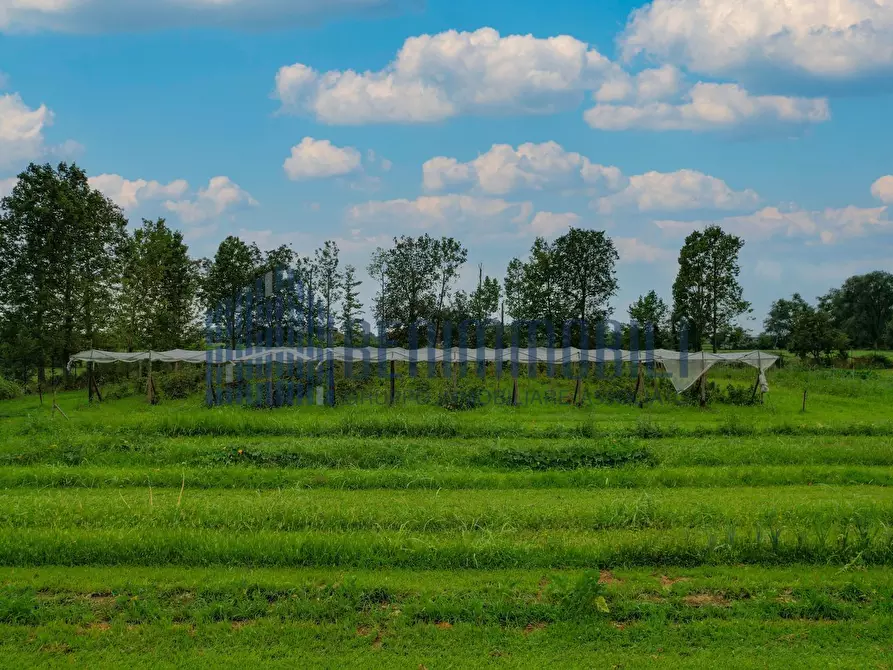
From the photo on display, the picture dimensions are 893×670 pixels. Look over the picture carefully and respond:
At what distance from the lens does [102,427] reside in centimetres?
1528

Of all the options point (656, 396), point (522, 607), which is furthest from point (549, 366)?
point (522, 607)

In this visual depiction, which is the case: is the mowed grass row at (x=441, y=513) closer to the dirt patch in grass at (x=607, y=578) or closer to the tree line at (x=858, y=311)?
the dirt patch in grass at (x=607, y=578)

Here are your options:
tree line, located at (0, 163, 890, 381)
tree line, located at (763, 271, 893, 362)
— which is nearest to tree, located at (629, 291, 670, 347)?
tree line, located at (0, 163, 890, 381)

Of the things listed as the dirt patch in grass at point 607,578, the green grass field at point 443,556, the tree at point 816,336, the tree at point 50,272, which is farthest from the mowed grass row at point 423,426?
the tree at point 816,336

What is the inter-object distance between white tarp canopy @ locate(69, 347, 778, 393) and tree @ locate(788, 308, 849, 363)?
20.6 m

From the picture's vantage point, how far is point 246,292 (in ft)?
116

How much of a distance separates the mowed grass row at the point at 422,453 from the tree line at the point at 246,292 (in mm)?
17412

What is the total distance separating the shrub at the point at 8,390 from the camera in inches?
1032

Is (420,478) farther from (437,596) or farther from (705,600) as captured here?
(705,600)

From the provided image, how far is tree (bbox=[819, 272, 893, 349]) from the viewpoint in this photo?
226 ft

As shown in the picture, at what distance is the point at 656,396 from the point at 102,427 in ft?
58.0

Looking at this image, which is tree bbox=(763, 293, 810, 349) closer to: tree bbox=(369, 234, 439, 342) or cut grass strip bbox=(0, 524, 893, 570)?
tree bbox=(369, 234, 439, 342)

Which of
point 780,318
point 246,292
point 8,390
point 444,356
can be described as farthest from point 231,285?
point 780,318

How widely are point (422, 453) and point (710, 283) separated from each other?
34.3 meters
